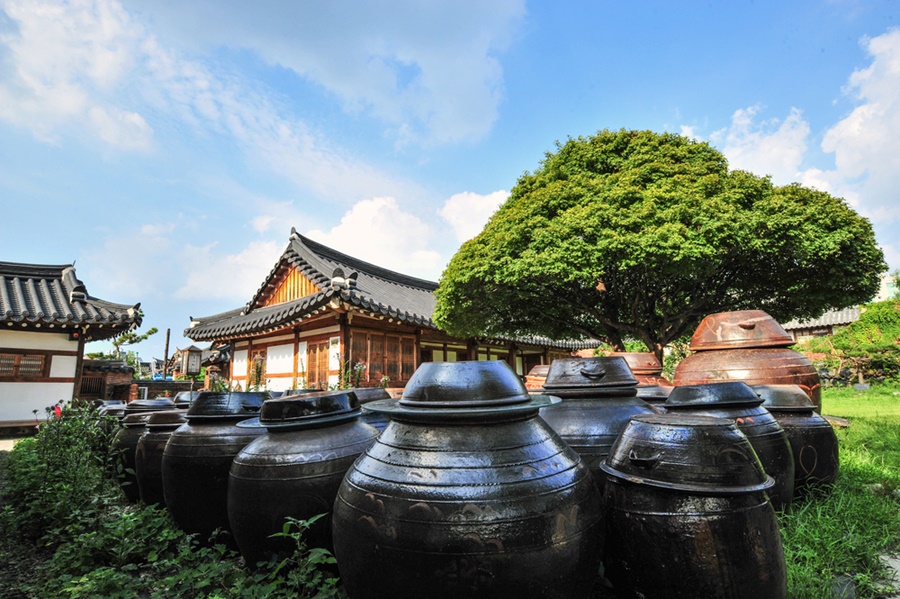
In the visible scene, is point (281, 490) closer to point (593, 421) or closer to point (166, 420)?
point (593, 421)

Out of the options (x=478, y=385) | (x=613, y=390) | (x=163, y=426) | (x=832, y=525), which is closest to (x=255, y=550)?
(x=478, y=385)

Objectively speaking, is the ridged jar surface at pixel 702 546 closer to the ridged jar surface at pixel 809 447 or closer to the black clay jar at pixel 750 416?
the black clay jar at pixel 750 416

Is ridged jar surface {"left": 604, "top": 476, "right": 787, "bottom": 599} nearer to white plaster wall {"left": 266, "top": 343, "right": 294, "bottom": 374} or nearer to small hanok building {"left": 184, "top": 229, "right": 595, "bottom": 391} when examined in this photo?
small hanok building {"left": 184, "top": 229, "right": 595, "bottom": 391}

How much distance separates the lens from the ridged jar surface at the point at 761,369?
5414mm

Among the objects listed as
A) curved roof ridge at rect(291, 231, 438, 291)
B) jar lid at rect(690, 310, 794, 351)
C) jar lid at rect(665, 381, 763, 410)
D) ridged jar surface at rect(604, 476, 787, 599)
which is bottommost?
ridged jar surface at rect(604, 476, 787, 599)

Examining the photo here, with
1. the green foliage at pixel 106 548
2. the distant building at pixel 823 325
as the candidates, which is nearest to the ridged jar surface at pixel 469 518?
the green foliage at pixel 106 548

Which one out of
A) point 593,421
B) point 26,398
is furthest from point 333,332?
point 593,421

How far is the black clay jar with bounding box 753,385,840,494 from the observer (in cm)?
384

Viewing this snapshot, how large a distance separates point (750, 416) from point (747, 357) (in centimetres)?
290

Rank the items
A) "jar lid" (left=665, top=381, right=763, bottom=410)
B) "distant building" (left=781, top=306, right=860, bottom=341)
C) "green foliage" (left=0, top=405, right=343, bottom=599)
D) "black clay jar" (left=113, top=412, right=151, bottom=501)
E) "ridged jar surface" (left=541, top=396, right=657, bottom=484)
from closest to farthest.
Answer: "green foliage" (left=0, top=405, right=343, bottom=599)
"ridged jar surface" (left=541, top=396, right=657, bottom=484)
"jar lid" (left=665, top=381, right=763, bottom=410)
"black clay jar" (left=113, top=412, right=151, bottom=501)
"distant building" (left=781, top=306, right=860, bottom=341)

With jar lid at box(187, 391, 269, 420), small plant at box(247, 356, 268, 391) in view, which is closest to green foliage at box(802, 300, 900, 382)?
small plant at box(247, 356, 268, 391)

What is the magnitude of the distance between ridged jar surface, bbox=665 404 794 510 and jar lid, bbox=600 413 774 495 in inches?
42.3

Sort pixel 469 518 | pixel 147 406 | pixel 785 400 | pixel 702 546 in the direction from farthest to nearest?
1. pixel 147 406
2. pixel 785 400
3. pixel 702 546
4. pixel 469 518

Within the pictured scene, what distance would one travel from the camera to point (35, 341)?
12.1m
